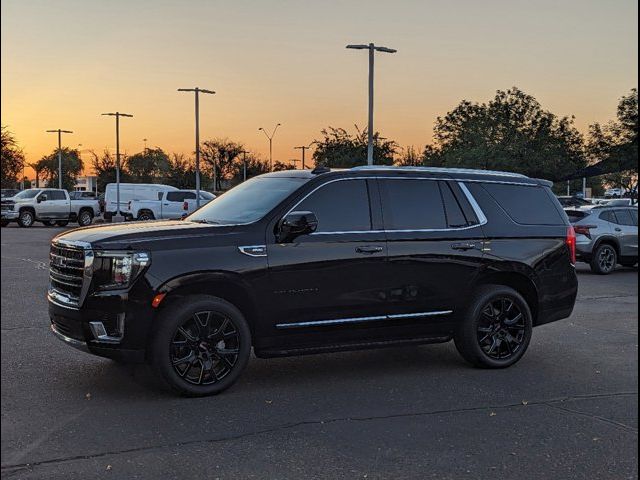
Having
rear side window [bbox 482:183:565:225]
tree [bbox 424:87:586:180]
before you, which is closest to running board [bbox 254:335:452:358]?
rear side window [bbox 482:183:565:225]

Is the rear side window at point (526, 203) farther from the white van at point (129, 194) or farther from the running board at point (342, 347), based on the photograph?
the white van at point (129, 194)

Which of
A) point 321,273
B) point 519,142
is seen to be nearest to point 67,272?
point 321,273

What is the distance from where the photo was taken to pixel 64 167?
103 metres

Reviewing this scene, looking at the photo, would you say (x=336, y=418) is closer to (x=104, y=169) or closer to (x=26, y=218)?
(x=26, y=218)

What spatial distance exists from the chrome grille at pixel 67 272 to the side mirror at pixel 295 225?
154 cm

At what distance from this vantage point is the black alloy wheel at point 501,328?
696cm

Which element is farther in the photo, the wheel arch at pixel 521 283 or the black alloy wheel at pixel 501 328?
the wheel arch at pixel 521 283

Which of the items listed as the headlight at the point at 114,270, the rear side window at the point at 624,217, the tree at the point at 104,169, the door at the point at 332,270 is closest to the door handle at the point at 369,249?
the door at the point at 332,270

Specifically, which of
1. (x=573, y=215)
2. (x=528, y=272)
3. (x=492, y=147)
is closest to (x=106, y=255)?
(x=528, y=272)

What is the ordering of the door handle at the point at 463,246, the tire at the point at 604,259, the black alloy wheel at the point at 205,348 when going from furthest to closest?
the tire at the point at 604,259 < the door handle at the point at 463,246 < the black alloy wheel at the point at 205,348

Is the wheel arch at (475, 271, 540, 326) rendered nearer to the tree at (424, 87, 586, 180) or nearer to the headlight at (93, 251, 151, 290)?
the headlight at (93, 251, 151, 290)

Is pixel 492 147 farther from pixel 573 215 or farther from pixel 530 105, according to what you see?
pixel 573 215

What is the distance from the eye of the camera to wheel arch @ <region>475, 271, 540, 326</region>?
7105 millimetres

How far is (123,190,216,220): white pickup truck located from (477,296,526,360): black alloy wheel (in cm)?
3108
